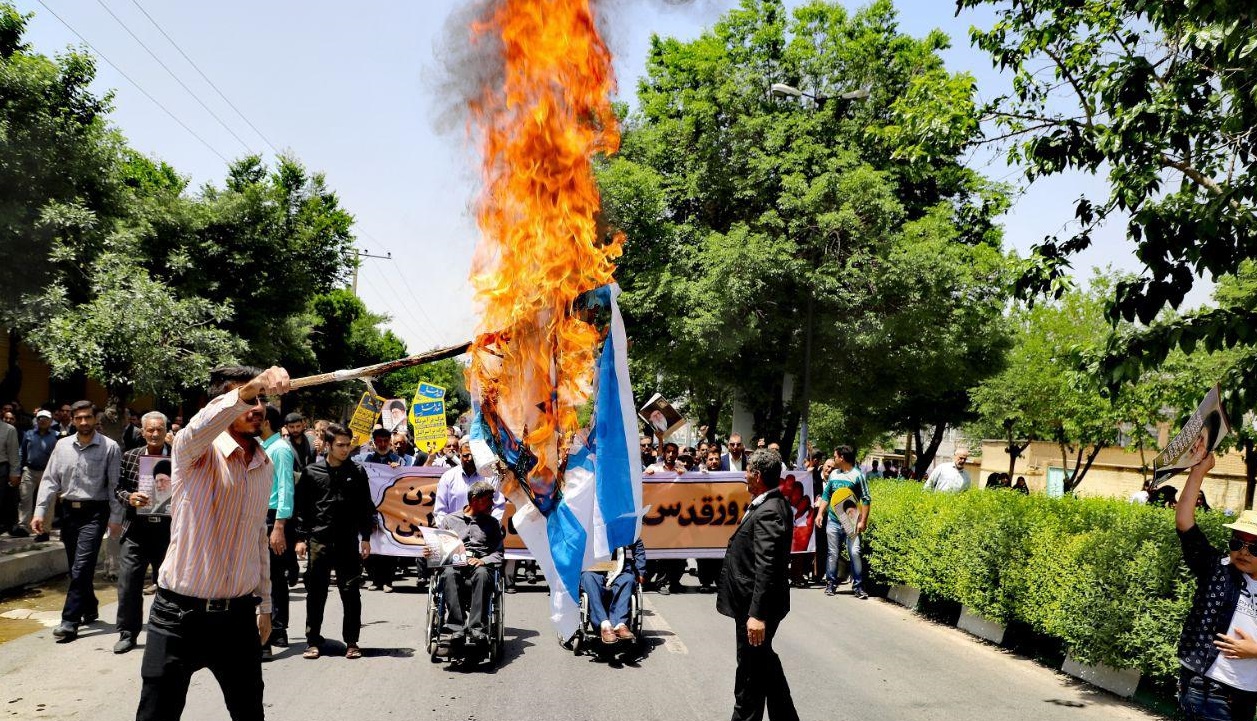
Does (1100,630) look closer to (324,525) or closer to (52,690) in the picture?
(324,525)

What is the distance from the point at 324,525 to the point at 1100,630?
6747mm

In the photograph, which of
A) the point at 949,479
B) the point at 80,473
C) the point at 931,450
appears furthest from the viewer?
the point at 931,450

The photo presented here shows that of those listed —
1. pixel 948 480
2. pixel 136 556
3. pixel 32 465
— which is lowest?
pixel 136 556

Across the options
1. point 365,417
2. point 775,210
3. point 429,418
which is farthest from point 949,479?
point 775,210

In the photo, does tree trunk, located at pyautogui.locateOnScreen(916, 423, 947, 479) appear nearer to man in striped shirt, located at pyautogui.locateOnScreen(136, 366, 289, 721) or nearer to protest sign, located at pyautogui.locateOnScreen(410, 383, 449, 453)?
protest sign, located at pyautogui.locateOnScreen(410, 383, 449, 453)

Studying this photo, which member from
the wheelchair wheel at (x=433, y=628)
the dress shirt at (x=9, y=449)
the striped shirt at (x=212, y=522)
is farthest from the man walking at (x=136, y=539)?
the dress shirt at (x=9, y=449)

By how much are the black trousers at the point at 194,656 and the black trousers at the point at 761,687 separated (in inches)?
116

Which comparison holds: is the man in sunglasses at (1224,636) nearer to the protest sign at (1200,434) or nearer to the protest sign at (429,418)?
the protest sign at (1200,434)

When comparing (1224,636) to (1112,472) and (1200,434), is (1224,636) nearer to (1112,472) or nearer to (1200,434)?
(1200,434)

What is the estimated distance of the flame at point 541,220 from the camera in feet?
19.7

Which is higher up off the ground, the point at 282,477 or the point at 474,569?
the point at 282,477

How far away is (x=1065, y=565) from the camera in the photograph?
888 centimetres

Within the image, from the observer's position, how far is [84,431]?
916cm

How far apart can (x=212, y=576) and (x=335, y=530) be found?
4417 millimetres
